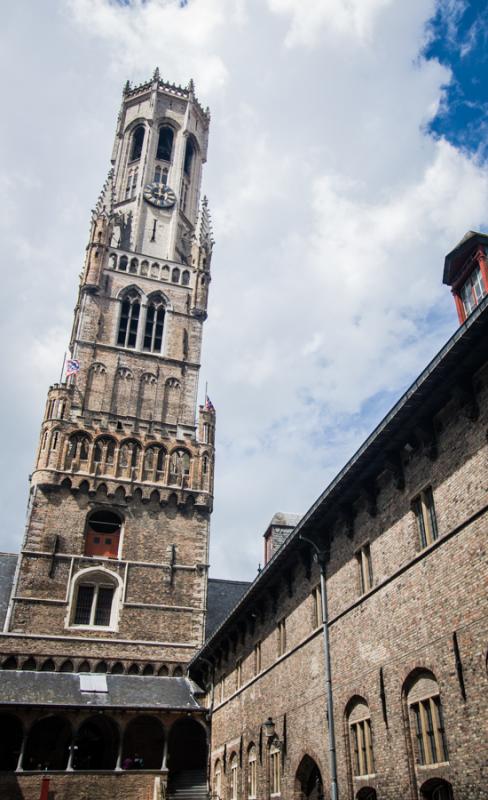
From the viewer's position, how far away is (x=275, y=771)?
2259 cm

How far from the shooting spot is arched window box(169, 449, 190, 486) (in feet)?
137

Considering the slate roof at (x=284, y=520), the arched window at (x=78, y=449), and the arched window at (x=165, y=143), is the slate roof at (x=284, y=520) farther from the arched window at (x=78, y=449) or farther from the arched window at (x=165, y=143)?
the arched window at (x=165, y=143)

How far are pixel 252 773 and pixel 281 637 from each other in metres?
5.89

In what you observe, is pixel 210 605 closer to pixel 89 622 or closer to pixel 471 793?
pixel 89 622

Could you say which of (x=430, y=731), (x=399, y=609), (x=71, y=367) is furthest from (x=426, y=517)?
(x=71, y=367)

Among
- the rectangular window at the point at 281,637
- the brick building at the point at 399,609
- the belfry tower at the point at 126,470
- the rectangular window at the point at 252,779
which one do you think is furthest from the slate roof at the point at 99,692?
the rectangular window at the point at 281,637

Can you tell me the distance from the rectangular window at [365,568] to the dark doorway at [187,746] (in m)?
19.7

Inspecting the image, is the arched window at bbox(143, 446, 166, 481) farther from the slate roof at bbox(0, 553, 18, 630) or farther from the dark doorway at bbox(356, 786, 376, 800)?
the dark doorway at bbox(356, 786, 376, 800)

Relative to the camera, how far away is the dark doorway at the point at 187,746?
33.8 m

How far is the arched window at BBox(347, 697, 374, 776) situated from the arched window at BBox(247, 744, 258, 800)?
30.2ft

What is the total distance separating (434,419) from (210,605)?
31488mm

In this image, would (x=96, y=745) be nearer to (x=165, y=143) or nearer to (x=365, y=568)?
(x=365, y=568)

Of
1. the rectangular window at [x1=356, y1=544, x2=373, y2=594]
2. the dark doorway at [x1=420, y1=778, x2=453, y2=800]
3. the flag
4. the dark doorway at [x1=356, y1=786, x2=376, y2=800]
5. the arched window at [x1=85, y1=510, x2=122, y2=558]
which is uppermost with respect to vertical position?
the flag

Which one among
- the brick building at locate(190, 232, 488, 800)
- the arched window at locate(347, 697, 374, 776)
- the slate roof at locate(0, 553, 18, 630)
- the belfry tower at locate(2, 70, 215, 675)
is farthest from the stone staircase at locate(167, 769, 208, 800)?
the arched window at locate(347, 697, 374, 776)
